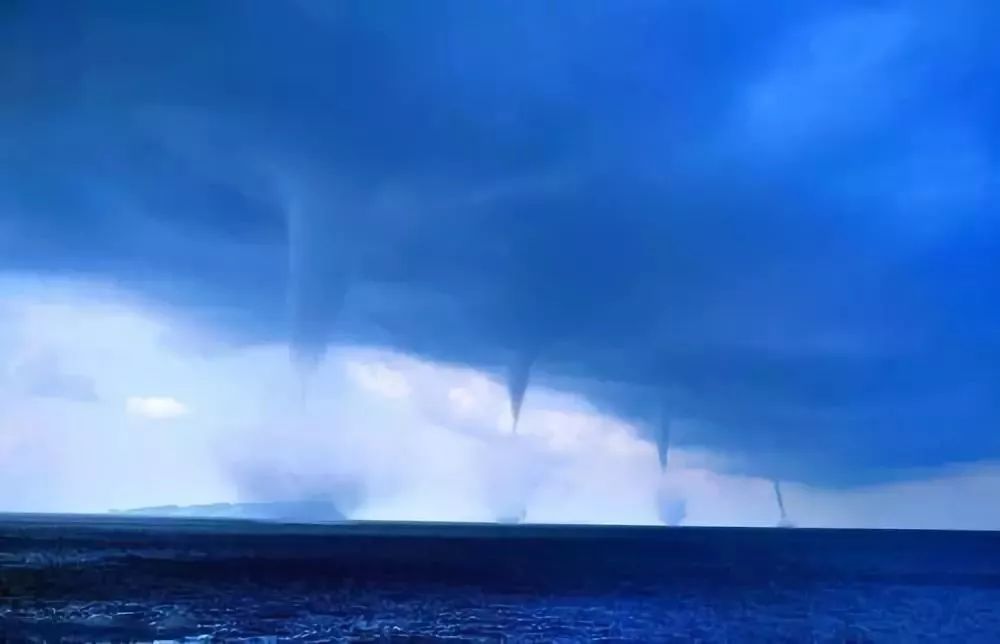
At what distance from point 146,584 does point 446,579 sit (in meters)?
26.2

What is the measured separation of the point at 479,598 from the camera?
216 ft

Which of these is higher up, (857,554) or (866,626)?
(857,554)

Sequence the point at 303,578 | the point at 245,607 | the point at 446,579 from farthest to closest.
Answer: the point at 446,579, the point at 303,578, the point at 245,607

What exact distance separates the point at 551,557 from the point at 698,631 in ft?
265

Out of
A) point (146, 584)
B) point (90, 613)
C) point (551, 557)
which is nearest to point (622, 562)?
point (551, 557)

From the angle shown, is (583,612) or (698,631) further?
(583,612)

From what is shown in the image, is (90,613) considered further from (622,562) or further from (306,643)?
(622,562)

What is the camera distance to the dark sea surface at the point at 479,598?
45.6 metres

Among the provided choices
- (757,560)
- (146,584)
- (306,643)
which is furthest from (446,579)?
(757,560)

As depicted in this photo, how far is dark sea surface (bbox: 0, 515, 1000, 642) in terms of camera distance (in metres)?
45.6

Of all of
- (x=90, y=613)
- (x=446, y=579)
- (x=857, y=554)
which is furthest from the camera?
(x=857, y=554)

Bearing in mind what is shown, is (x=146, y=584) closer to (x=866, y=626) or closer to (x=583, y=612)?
(x=583, y=612)

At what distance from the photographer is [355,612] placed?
53.8 m

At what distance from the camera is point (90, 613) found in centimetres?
4781
